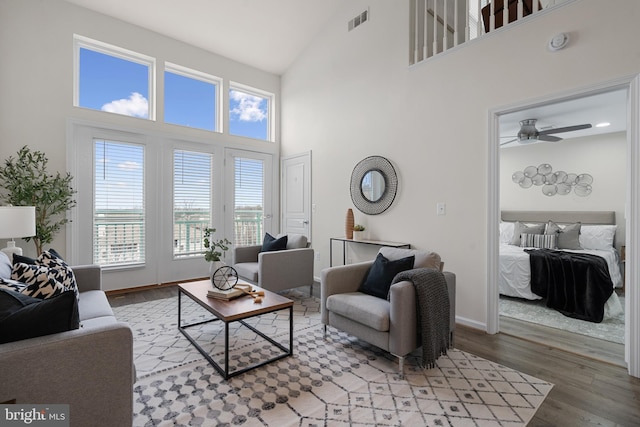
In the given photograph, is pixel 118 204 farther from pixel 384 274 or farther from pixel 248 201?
pixel 384 274

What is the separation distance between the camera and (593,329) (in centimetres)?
302

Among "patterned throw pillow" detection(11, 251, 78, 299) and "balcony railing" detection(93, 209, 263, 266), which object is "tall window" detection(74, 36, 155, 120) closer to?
"balcony railing" detection(93, 209, 263, 266)

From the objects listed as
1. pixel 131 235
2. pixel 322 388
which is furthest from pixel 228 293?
pixel 131 235

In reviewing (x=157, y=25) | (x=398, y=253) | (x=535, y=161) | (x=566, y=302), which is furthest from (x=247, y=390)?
(x=535, y=161)

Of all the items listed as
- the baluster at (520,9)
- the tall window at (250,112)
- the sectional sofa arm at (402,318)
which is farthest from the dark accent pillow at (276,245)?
the baluster at (520,9)

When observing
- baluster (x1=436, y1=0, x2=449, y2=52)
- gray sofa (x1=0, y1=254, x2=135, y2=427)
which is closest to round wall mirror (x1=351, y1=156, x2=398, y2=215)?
baluster (x1=436, y1=0, x2=449, y2=52)

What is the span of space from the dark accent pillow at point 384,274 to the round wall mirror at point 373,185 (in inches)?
56.2

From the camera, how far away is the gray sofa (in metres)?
1.20

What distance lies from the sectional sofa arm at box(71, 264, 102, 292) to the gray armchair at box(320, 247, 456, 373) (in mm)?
2029

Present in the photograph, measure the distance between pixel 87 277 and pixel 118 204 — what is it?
1841 mm

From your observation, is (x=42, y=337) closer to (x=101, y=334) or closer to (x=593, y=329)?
(x=101, y=334)

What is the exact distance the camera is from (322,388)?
2.03m

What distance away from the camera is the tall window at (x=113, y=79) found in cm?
413

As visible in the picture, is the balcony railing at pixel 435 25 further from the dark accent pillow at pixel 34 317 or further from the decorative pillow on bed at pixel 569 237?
the dark accent pillow at pixel 34 317
